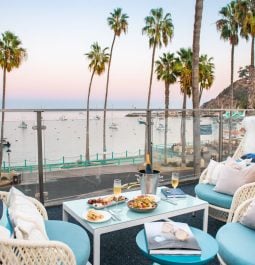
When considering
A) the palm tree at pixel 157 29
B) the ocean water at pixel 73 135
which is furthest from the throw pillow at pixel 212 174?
the palm tree at pixel 157 29

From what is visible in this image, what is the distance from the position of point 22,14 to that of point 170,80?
9933 mm

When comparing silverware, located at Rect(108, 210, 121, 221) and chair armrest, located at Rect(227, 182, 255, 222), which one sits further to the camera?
chair armrest, located at Rect(227, 182, 255, 222)

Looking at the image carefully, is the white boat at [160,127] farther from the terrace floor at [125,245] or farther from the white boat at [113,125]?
the terrace floor at [125,245]

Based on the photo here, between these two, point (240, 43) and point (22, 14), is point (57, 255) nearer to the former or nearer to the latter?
point (22, 14)

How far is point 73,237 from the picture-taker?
77.7 inches

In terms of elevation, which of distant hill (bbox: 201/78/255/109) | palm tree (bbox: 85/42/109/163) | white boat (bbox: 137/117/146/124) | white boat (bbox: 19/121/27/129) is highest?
palm tree (bbox: 85/42/109/163)

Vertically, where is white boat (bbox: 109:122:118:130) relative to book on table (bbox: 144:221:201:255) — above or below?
above

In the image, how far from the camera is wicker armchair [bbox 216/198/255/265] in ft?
6.06

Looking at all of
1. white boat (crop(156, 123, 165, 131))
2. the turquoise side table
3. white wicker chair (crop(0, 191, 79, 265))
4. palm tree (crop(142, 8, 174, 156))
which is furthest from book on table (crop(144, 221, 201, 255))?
palm tree (crop(142, 8, 174, 156))

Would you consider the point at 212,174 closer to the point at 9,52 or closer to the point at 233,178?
the point at 233,178

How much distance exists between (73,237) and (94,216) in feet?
1.01

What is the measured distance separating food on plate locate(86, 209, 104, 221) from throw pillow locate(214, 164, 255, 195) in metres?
1.48

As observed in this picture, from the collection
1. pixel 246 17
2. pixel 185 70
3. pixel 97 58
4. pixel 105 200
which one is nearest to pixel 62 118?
pixel 105 200

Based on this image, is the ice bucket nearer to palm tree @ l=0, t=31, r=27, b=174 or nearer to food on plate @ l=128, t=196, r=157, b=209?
food on plate @ l=128, t=196, r=157, b=209
